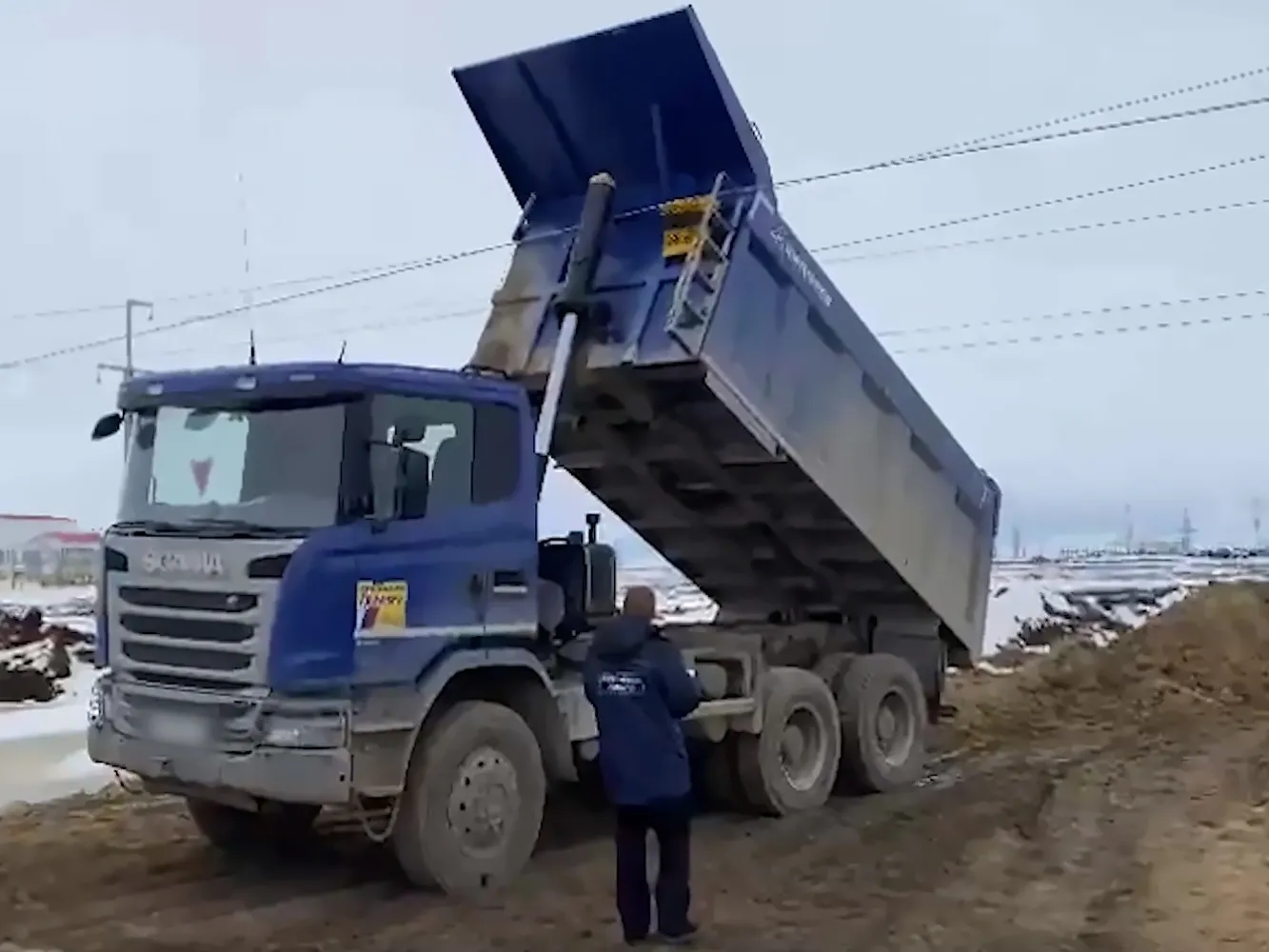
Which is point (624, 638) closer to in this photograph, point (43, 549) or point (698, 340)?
point (698, 340)

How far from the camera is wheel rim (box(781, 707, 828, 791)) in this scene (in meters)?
10.9

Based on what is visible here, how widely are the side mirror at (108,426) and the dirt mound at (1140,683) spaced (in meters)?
8.24

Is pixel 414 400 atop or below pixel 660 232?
below

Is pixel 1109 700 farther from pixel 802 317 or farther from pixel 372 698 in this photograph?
→ pixel 372 698

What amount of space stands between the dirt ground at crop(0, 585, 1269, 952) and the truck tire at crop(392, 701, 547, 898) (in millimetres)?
178

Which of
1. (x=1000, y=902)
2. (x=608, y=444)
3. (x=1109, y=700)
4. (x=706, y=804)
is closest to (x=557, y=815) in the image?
(x=706, y=804)

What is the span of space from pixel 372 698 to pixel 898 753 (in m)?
5.46

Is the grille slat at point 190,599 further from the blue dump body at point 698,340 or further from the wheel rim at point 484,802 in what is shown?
the blue dump body at point 698,340

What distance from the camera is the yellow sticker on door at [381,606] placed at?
305 inches

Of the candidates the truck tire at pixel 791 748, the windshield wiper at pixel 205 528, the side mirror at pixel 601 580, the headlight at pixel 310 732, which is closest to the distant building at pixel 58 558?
the truck tire at pixel 791 748

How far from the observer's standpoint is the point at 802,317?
10219 mm

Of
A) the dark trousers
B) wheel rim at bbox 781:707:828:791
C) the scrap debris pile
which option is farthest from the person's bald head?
the scrap debris pile

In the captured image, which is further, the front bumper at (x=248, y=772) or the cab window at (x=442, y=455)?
the cab window at (x=442, y=455)

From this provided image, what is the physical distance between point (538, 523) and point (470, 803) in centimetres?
160
